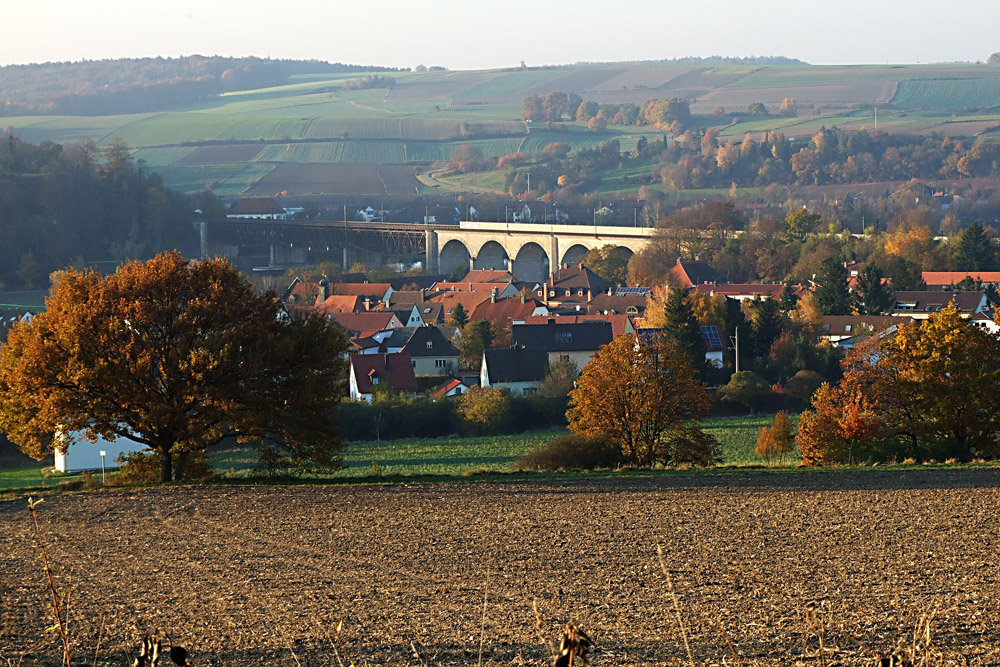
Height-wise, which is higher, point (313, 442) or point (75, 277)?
point (75, 277)

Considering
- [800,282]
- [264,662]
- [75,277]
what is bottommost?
[800,282]

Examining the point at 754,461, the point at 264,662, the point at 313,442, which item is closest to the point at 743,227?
the point at 754,461

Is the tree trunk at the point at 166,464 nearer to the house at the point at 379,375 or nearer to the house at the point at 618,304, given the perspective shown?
the house at the point at 379,375

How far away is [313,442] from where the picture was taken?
23531 mm

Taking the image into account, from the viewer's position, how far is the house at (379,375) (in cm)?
4850

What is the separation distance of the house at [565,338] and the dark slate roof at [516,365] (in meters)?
2.02

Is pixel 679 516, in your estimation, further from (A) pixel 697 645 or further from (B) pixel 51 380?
(B) pixel 51 380

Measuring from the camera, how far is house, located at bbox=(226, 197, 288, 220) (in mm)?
134875

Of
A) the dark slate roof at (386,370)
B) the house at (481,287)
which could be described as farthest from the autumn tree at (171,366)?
the house at (481,287)

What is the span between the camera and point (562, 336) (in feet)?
184

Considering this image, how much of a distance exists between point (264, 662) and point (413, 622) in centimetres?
206

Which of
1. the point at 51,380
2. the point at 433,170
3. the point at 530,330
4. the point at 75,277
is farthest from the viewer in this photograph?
the point at 433,170

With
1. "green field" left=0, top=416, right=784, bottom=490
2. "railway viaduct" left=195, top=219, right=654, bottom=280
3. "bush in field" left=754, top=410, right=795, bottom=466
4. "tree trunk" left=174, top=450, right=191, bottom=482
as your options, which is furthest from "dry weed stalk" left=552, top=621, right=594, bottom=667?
"railway viaduct" left=195, top=219, right=654, bottom=280

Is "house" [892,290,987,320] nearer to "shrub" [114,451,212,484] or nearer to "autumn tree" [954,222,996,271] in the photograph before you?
"autumn tree" [954,222,996,271]
